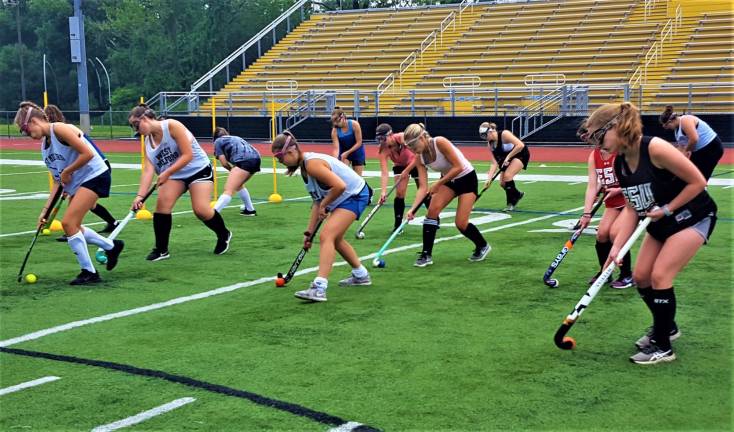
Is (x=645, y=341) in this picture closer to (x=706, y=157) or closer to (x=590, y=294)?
(x=590, y=294)

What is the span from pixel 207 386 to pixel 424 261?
4428 millimetres

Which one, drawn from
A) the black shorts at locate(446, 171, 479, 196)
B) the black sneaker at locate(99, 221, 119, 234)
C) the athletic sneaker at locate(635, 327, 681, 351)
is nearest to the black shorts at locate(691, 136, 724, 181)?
the black shorts at locate(446, 171, 479, 196)

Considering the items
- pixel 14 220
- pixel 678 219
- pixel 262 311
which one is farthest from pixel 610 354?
pixel 14 220

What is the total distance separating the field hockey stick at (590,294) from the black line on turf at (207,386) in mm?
1783

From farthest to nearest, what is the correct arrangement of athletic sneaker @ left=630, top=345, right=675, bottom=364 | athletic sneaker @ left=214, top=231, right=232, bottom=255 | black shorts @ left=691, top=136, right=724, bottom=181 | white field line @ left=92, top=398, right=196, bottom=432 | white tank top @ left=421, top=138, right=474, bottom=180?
athletic sneaker @ left=214, top=231, right=232, bottom=255, black shorts @ left=691, top=136, right=724, bottom=181, white tank top @ left=421, top=138, right=474, bottom=180, athletic sneaker @ left=630, top=345, right=675, bottom=364, white field line @ left=92, top=398, right=196, bottom=432

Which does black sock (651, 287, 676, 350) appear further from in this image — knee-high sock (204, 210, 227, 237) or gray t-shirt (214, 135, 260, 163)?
gray t-shirt (214, 135, 260, 163)

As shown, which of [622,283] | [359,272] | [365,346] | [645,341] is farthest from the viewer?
[359,272]

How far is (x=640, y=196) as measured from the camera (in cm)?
553

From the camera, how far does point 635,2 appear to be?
3612 cm

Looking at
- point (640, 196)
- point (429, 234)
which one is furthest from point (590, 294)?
point (429, 234)

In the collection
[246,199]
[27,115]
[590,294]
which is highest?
[27,115]

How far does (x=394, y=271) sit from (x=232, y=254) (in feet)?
7.52

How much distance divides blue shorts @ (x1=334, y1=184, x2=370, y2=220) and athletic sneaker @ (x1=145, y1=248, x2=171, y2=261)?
3186 mm

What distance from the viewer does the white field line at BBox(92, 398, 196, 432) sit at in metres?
4.67
